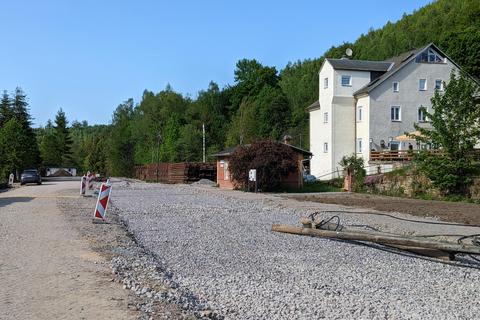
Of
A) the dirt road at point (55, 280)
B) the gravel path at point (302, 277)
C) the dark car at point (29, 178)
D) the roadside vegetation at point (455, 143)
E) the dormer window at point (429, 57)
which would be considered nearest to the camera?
the dirt road at point (55, 280)

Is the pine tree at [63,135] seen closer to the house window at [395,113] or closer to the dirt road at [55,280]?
the house window at [395,113]

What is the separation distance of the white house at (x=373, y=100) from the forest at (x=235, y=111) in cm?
1340

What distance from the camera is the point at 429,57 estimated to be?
168 ft

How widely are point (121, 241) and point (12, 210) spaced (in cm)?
937

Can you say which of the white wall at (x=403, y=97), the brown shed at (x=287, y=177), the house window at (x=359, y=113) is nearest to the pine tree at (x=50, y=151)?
the brown shed at (x=287, y=177)

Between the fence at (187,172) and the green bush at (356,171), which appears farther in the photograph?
the fence at (187,172)

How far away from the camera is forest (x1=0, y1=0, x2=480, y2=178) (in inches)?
2756

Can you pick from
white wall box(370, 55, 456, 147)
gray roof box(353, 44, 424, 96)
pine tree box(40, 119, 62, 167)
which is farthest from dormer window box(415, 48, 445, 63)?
pine tree box(40, 119, 62, 167)

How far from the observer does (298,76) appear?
390ft

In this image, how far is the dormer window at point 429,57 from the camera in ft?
167

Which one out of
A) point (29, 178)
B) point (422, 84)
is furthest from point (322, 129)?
point (29, 178)

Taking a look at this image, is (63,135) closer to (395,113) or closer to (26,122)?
(26,122)

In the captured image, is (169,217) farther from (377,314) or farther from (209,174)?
(209,174)

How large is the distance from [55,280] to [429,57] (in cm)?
4946
